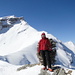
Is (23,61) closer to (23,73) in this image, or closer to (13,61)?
(13,61)

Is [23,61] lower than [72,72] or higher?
higher

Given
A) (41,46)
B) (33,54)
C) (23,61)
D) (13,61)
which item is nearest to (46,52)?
(41,46)

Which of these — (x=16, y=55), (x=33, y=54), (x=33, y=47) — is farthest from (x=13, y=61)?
(x=33, y=47)

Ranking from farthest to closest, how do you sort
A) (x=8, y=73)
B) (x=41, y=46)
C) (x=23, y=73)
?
(x=8, y=73)
(x=23, y=73)
(x=41, y=46)

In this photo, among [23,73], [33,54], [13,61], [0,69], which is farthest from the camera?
[33,54]

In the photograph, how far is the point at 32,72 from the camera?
43.6 feet

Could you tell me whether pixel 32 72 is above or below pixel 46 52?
below

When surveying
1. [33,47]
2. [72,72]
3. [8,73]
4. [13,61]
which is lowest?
[72,72]

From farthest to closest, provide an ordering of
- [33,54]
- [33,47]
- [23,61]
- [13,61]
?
[33,47], [33,54], [23,61], [13,61]

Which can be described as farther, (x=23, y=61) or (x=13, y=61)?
(x=23, y=61)

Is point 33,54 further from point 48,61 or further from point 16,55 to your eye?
point 48,61

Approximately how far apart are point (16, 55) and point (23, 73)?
148m

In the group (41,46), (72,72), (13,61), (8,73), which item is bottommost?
(72,72)

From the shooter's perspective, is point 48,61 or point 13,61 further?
point 13,61
